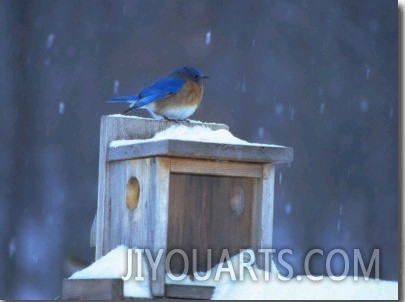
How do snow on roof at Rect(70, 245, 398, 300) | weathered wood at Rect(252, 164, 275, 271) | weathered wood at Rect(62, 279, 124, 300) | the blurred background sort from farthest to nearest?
the blurred background → weathered wood at Rect(252, 164, 275, 271) → weathered wood at Rect(62, 279, 124, 300) → snow on roof at Rect(70, 245, 398, 300)

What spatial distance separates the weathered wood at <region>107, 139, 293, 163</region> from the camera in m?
3.86


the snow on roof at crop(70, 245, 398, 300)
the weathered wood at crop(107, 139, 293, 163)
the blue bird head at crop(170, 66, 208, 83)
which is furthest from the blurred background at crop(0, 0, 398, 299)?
the snow on roof at crop(70, 245, 398, 300)

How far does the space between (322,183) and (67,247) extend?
5.45 feet

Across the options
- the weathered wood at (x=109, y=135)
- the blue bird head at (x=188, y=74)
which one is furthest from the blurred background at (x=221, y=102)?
the weathered wood at (x=109, y=135)

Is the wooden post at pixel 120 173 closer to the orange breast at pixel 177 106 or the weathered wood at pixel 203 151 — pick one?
the weathered wood at pixel 203 151

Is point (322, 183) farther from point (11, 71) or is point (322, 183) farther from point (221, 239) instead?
point (221, 239)

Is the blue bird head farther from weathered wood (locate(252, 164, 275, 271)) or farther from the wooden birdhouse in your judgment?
weathered wood (locate(252, 164, 275, 271))

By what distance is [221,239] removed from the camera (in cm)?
404

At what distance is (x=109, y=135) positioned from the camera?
4.17 m

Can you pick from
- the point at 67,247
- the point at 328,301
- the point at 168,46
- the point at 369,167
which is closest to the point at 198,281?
the point at 328,301

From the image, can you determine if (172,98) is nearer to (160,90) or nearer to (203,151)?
(160,90)

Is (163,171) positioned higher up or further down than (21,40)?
further down

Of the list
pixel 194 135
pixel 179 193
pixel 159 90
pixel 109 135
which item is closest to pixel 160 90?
pixel 159 90

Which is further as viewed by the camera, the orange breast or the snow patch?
the orange breast
